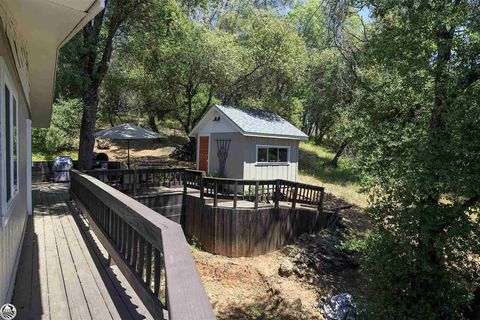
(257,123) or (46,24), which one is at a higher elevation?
(46,24)

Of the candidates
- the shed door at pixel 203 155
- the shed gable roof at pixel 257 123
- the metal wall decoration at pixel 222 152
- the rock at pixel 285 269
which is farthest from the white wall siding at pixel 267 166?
the rock at pixel 285 269

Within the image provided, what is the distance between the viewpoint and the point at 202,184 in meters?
9.71

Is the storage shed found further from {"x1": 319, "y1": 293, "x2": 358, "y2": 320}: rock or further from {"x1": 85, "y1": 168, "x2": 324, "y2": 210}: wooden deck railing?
{"x1": 319, "y1": 293, "x2": 358, "y2": 320}: rock

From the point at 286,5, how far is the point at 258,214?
19940mm

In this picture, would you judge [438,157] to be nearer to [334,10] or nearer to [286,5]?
[334,10]

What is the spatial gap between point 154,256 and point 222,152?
1129 cm

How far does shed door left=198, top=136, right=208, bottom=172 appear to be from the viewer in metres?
14.5

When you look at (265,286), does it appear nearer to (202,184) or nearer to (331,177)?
(202,184)

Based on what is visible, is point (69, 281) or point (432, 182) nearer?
point (69, 281)

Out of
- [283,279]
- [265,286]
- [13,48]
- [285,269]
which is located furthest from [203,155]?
[13,48]

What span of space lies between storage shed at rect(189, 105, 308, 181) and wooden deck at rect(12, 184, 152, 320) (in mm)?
8017

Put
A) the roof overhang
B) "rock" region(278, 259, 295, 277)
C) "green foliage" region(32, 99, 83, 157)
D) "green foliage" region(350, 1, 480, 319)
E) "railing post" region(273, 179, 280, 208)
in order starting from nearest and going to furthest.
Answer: the roof overhang < "green foliage" region(350, 1, 480, 319) < "rock" region(278, 259, 295, 277) < "railing post" region(273, 179, 280, 208) < "green foliage" region(32, 99, 83, 157)

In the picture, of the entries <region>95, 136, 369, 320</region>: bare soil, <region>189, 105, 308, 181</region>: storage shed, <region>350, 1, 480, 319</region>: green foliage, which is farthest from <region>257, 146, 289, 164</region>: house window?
<region>350, 1, 480, 319</region>: green foliage

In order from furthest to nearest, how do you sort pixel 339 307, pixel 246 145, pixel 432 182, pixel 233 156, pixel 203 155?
pixel 203 155, pixel 233 156, pixel 246 145, pixel 339 307, pixel 432 182
